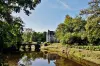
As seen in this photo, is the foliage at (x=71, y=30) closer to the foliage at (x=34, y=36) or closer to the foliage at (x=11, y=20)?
the foliage at (x=34, y=36)

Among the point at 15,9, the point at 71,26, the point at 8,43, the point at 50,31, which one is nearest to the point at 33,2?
the point at 15,9

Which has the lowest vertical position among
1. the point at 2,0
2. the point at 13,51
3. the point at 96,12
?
the point at 13,51

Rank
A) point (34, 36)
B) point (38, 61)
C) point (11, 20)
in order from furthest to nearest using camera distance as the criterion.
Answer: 1. point (34, 36)
2. point (38, 61)
3. point (11, 20)

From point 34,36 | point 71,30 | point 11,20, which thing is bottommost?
point 11,20

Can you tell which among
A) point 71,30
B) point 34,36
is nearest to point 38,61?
point 71,30

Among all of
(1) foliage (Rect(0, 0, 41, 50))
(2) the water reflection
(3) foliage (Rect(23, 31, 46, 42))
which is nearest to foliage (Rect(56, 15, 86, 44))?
(2) the water reflection

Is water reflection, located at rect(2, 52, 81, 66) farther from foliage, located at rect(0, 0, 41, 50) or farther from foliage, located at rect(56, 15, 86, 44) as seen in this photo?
foliage, located at rect(0, 0, 41, 50)

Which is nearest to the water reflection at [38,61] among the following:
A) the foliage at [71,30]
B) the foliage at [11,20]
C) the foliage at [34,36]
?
the foliage at [71,30]

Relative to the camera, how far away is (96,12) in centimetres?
3894

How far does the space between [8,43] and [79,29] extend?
6344cm

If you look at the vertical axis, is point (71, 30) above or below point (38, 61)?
above

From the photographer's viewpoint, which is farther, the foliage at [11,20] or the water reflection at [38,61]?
the water reflection at [38,61]

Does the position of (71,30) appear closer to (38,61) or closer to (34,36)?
(38,61)

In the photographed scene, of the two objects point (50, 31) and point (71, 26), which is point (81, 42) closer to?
point (71, 26)
